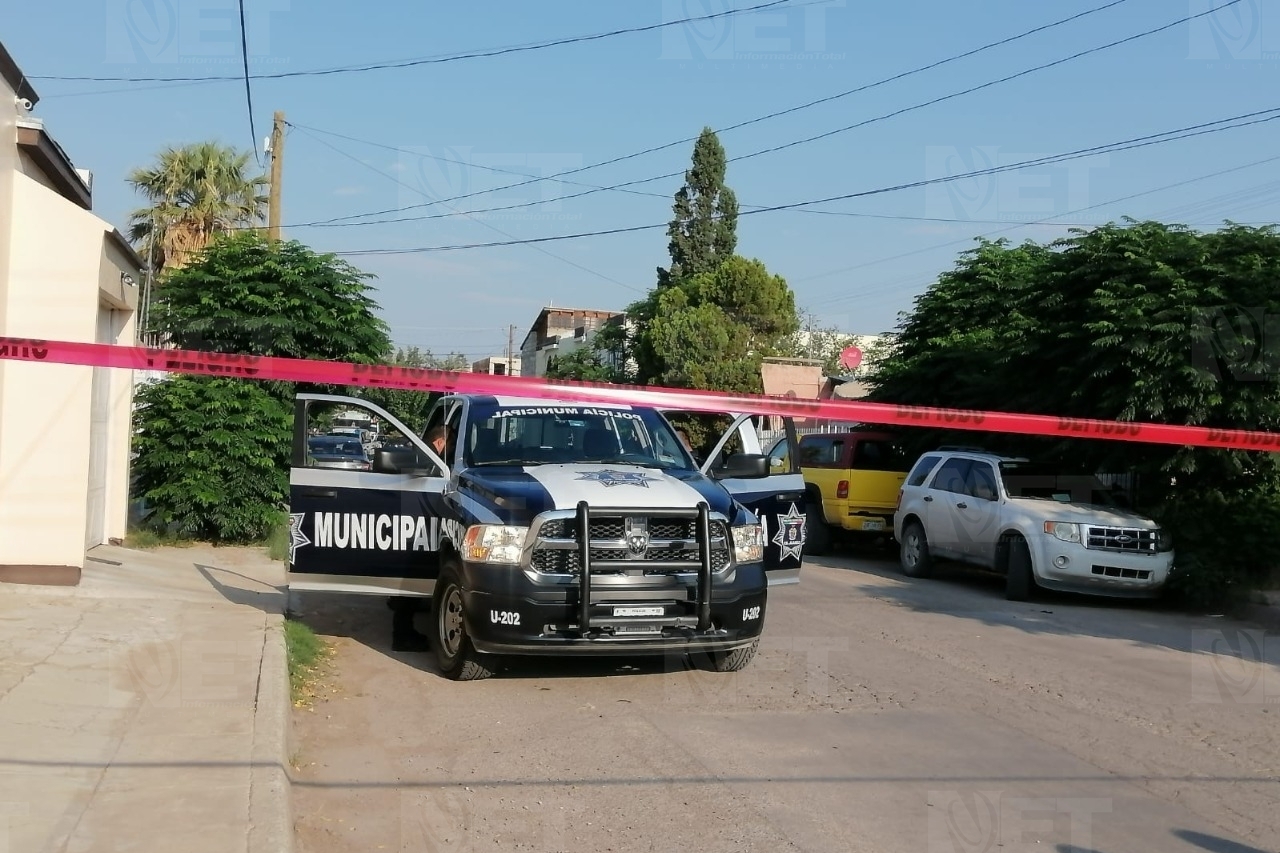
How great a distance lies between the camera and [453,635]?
8.21 meters

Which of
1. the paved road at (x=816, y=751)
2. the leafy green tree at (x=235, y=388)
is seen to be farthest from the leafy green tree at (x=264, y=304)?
the paved road at (x=816, y=751)

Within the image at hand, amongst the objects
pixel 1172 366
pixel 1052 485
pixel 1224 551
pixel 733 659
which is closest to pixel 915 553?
pixel 1052 485

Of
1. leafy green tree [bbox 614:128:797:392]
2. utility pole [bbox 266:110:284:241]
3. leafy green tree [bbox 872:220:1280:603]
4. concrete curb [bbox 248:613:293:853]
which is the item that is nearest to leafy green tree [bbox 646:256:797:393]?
leafy green tree [bbox 614:128:797:392]

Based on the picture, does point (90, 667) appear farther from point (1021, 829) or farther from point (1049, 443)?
point (1049, 443)

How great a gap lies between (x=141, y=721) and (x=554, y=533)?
8.41 feet

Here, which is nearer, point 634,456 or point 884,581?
point 634,456

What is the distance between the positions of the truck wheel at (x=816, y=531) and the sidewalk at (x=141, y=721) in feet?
31.7

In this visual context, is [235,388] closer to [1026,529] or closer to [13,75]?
[13,75]

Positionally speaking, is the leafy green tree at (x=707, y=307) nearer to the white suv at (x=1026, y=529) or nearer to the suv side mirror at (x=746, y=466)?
the white suv at (x=1026, y=529)

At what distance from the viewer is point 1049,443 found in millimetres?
15445

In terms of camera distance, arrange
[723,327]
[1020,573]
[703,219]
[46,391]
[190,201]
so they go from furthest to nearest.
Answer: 1. [703,219]
2. [723,327]
3. [190,201]
4. [1020,573]
5. [46,391]

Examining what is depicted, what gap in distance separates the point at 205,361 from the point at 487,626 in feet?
7.82

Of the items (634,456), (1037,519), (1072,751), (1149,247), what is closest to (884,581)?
(1037,519)

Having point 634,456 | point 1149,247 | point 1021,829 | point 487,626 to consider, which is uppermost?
point 1149,247
